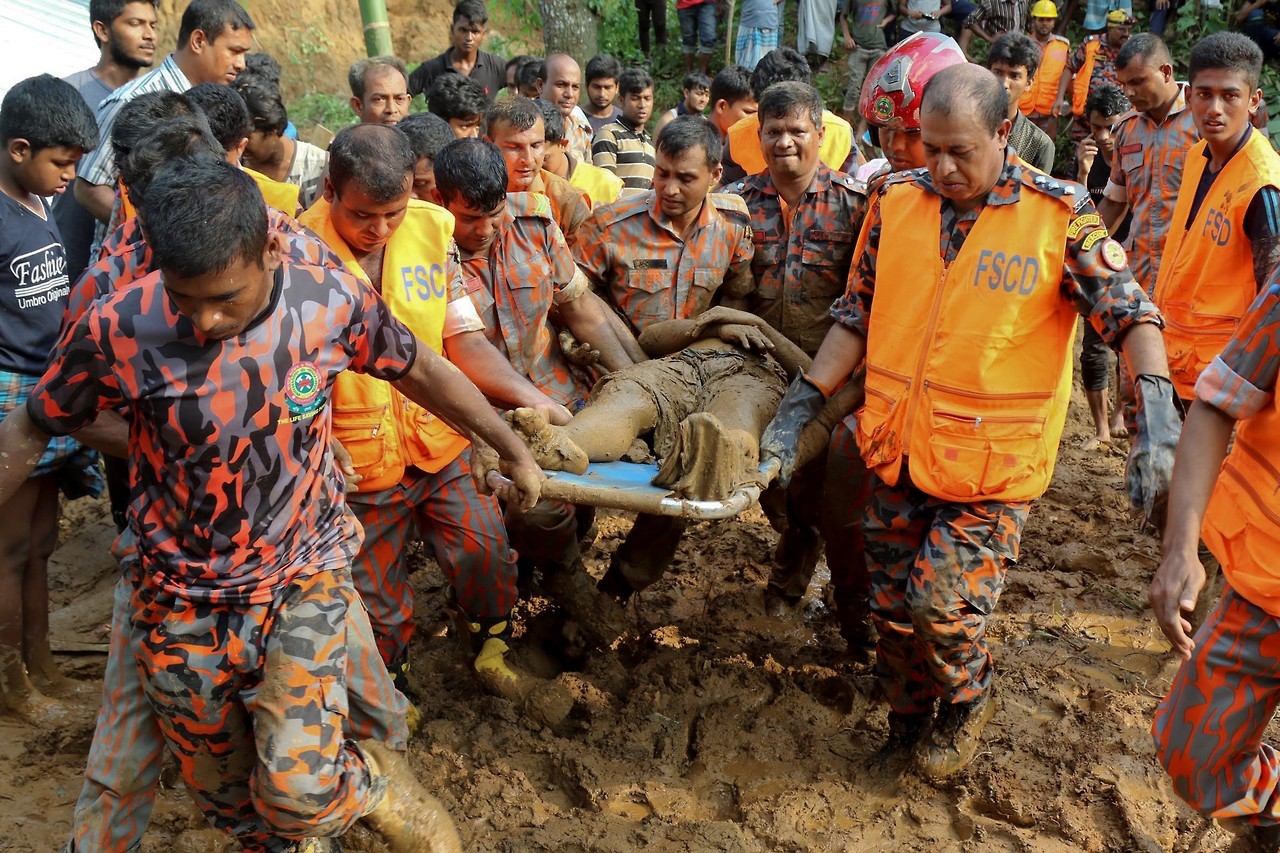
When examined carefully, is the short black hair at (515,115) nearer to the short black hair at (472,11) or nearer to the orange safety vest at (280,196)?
the orange safety vest at (280,196)

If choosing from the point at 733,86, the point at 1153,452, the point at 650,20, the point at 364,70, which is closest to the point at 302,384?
the point at 1153,452

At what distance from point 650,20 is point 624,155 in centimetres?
680

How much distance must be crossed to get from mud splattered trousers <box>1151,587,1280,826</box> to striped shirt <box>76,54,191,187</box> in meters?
3.80

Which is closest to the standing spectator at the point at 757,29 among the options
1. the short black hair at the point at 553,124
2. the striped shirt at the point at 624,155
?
the striped shirt at the point at 624,155

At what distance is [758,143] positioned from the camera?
5.99m

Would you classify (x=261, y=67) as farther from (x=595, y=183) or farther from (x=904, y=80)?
(x=904, y=80)

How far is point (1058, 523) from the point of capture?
5.75 m

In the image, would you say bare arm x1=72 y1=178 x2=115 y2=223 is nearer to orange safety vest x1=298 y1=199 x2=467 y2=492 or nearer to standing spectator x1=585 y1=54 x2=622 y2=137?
orange safety vest x1=298 y1=199 x2=467 y2=492

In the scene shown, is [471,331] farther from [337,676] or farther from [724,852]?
[724,852]

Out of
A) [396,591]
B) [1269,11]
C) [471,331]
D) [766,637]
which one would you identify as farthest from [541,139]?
[1269,11]

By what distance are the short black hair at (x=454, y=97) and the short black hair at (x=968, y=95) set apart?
2.66 meters

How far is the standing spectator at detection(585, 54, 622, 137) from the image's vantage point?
772 cm

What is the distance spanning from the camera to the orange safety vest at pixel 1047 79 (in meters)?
9.75

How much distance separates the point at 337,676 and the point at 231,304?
93 cm
